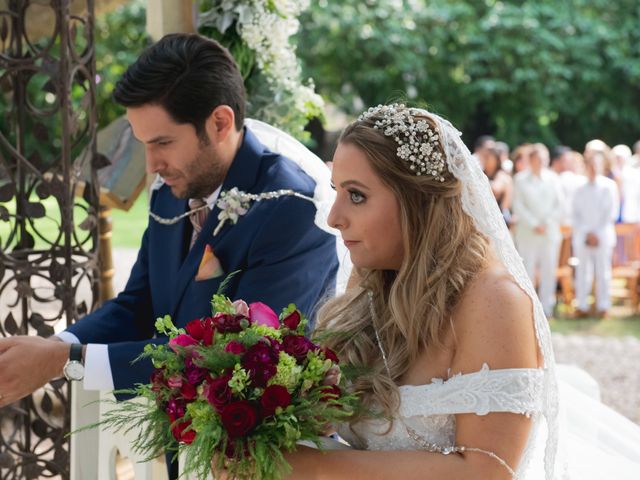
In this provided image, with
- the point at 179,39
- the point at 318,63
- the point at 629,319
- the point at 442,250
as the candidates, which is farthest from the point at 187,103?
the point at 318,63

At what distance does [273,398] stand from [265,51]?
2.51 m

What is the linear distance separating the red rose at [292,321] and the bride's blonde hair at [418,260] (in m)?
0.25

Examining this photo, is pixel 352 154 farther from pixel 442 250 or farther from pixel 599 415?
pixel 599 415

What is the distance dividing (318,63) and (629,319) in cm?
→ 1187

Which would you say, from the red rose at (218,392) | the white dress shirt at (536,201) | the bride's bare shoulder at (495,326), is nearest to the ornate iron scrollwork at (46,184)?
the red rose at (218,392)

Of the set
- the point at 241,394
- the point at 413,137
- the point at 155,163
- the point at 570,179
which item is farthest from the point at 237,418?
the point at 570,179

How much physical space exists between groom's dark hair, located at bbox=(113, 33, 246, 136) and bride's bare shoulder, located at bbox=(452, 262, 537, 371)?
1261mm

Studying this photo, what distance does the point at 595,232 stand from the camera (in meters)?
12.9

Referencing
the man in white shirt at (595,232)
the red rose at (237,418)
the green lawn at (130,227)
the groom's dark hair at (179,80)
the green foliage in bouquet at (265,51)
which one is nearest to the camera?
the red rose at (237,418)

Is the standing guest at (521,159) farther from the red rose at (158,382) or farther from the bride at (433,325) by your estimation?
the red rose at (158,382)

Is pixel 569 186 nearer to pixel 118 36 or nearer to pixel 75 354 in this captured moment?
A: pixel 75 354

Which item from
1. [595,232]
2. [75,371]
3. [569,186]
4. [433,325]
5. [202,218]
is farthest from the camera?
[569,186]

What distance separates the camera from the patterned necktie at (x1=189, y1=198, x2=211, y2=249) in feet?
11.4

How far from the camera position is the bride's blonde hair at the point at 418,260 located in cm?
253
